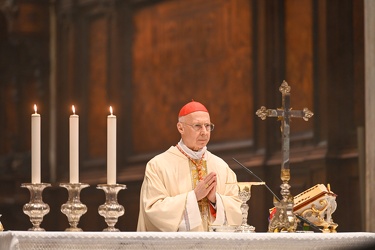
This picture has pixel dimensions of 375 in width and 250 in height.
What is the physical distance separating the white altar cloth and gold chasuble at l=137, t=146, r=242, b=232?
1.61 metres

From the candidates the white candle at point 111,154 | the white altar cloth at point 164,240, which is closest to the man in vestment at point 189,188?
the white candle at point 111,154

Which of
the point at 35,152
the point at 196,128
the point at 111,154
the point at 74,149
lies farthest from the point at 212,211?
the point at 35,152

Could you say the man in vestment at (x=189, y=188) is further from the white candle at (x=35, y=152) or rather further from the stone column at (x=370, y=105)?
the stone column at (x=370, y=105)

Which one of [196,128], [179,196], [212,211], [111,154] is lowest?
[212,211]

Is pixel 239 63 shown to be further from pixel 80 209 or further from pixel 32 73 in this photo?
pixel 80 209

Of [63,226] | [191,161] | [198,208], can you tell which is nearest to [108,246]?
[198,208]

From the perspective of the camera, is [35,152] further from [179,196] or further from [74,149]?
[179,196]

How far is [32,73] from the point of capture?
12.4 metres

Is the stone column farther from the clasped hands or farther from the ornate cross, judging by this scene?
the ornate cross

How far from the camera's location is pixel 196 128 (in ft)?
23.9

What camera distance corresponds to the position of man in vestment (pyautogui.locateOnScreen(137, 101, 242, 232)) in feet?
22.8

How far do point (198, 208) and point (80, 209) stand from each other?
1.37m

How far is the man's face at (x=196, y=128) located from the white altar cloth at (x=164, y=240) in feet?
6.41

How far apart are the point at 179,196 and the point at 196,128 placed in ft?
1.62
